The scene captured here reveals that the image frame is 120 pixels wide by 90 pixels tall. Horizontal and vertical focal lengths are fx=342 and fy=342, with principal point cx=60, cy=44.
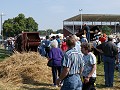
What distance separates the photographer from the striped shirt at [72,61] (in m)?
6.74

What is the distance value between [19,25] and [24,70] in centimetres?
6278

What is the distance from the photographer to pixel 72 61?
6793mm

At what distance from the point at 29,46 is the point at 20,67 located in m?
12.0

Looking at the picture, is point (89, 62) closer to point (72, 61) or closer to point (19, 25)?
point (72, 61)

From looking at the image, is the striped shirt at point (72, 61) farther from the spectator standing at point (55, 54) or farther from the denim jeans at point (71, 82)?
the spectator standing at point (55, 54)

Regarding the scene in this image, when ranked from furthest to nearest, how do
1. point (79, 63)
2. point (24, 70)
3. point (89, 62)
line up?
point (24, 70) → point (89, 62) → point (79, 63)

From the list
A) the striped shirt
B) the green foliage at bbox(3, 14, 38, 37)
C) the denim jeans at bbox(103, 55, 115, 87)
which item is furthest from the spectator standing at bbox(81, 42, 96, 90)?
the green foliage at bbox(3, 14, 38, 37)

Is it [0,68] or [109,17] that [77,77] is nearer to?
[0,68]

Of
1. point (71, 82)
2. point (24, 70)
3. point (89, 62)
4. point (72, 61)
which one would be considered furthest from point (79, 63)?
point (24, 70)

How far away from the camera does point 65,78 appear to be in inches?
266

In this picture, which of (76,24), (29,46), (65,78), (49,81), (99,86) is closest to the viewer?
(65,78)

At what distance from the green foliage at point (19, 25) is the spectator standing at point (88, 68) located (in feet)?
219

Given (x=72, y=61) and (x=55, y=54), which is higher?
(x=72, y=61)

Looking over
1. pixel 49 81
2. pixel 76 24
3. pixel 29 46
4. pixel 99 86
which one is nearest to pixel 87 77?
pixel 99 86
